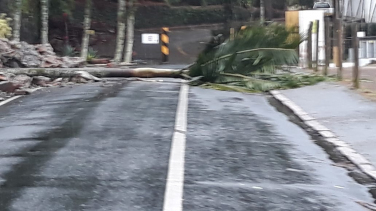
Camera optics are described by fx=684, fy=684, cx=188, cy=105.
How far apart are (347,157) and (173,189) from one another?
250 cm

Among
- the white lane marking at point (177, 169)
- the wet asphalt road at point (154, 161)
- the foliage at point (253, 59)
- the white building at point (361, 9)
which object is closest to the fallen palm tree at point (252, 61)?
the foliage at point (253, 59)

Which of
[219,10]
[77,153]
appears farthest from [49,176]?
[219,10]

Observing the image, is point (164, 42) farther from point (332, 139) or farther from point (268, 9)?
point (332, 139)

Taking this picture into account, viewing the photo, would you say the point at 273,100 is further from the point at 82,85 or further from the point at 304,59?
the point at 304,59

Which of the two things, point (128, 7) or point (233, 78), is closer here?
point (233, 78)

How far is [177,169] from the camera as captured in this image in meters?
6.66

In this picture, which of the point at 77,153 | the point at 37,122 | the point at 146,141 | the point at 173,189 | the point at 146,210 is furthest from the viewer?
the point at 37,122

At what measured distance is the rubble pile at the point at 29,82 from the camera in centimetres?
1371

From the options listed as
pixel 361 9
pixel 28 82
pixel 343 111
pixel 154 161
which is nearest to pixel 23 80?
pixel 28 82

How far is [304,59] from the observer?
810 inches

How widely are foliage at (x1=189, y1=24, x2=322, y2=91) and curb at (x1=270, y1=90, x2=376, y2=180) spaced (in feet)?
6.12

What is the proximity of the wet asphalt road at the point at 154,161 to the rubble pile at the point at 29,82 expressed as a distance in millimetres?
2257

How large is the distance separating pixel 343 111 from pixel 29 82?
7488 mm

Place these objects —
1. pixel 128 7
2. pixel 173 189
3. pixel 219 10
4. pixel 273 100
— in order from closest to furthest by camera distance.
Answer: pixel 173 189 < pixel 273 100 < pixel 128 7 < pixel 219 10
